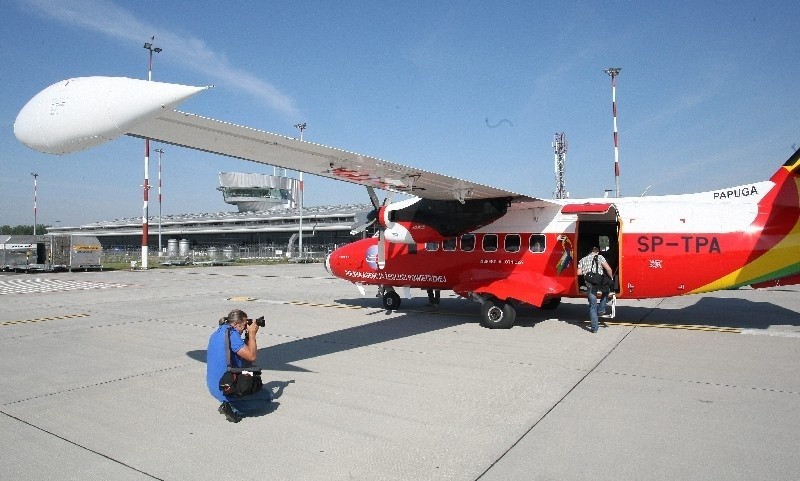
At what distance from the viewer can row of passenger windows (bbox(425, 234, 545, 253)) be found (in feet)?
42.4

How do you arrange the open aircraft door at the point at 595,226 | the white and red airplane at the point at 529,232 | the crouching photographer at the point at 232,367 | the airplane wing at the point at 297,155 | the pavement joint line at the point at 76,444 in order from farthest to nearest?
the open aircraft door at the point at 595,226 → the white and red airplane at the point at 529,232 → the airplane wing at the point at 297,155 → the crouching photographer at the point at 232,367 → the pavement joint line at the point at 76,444

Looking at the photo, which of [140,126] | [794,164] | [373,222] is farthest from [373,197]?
[794,164]

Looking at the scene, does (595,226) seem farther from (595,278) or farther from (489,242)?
(489,242)

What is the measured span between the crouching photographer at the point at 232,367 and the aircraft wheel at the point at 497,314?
7.22 metres

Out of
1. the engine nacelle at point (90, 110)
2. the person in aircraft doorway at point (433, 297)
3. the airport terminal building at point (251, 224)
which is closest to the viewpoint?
the engine nacelle at point (90, 110)

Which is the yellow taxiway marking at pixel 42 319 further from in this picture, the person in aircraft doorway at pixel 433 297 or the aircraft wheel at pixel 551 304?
the aircraft wheel at pixel 551 304

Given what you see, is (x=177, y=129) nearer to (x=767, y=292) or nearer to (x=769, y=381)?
(x=769, y=381)

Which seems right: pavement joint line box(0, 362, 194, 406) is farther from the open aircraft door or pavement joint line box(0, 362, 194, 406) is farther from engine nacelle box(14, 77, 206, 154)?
the open aircraft door

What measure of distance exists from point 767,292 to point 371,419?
20687 mm

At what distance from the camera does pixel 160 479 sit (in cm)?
447

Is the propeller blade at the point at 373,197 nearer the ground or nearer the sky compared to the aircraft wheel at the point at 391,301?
nearer the sky

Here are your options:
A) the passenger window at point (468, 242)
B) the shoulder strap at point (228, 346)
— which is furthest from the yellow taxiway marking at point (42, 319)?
the passenger window at point (468, 242)

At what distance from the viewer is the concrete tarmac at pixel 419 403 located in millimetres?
4723

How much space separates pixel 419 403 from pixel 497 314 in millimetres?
6114
